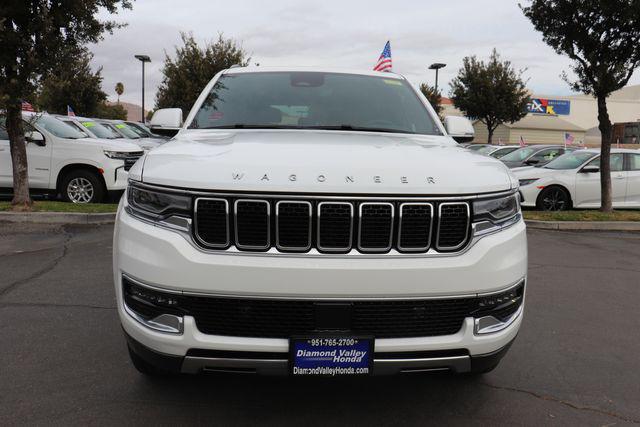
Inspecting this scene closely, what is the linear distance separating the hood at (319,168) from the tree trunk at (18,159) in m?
7.51

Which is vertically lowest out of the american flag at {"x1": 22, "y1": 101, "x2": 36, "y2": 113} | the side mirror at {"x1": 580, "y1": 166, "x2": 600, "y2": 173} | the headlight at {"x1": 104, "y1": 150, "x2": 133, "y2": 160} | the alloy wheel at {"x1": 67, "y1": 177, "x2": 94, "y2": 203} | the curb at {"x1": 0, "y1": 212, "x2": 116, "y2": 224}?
the curb at {"x1": 0, "y1": 212, "x2": 116, "y2": 224}

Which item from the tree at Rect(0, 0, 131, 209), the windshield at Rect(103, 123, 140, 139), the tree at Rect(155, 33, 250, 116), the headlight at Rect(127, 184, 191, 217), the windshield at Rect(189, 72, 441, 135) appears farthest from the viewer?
the tree at Rect(155, 33, 250, 116)

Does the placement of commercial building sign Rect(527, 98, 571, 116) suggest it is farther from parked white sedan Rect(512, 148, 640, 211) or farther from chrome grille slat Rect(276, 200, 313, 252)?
chrome grille slat Rect(276, 200, 313, 252)

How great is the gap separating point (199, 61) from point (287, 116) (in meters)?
23.6

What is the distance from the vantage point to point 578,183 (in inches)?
443

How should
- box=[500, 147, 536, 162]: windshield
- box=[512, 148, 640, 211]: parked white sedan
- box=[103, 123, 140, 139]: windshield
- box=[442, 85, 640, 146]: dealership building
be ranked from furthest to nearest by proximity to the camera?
box=[442, 85, 640, 146]: dealership building
box=[500, 147, 536, 162]: windshield
box=[103, 123, 140, 139]: windshield
box=[512, 148, 640, 211]: parked white sedan

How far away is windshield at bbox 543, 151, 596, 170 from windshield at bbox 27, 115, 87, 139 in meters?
9.45

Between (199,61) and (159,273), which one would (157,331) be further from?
(199,61)

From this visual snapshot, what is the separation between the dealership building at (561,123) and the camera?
55.7m

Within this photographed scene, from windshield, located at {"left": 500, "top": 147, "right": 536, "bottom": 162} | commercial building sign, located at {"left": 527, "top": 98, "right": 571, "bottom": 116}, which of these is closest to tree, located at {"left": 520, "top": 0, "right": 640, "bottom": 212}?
windshield, located at {"left": 500, "top": 147, "right": 536, "bottom": 162}

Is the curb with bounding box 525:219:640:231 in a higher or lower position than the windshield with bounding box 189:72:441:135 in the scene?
lower

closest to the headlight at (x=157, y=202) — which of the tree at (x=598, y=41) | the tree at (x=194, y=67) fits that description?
the tree at (x=598, y=41)

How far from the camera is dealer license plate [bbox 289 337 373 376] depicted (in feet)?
7.58

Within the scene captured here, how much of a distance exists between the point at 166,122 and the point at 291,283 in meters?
2.33
